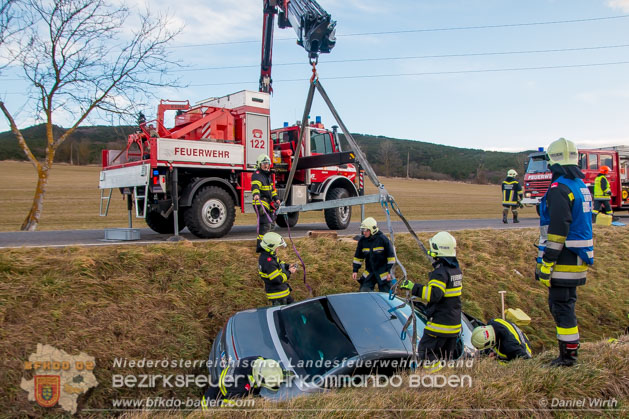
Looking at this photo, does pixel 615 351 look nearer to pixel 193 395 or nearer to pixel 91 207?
pixel 193 395

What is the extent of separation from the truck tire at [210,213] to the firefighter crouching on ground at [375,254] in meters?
3.90

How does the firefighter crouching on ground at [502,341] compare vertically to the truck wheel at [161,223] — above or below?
below

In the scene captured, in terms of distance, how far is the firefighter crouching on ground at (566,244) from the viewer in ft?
13.1

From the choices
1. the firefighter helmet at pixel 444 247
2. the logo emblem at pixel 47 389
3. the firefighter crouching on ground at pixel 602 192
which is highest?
the firefighter crouching on ground at pixel 602 192

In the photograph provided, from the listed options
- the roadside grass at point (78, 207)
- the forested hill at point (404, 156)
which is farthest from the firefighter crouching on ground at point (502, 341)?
the forested hill at point (404, 156)

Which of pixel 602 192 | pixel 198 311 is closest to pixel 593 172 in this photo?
pixel 602 192

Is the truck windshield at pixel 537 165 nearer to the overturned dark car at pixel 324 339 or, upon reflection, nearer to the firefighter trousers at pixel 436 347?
the overturned dark car at pixel 324 339

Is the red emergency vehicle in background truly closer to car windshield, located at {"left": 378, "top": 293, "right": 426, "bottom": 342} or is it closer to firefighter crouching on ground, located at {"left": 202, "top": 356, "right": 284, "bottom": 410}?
car windshield, located at {"left": 378, "top": 293, "right": 426, "bottom": 342}

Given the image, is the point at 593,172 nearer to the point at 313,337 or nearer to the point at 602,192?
the point at 602,192

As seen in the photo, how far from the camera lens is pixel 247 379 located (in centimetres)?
382

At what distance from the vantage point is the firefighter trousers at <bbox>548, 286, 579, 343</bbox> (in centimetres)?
408

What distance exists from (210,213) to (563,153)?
7142mm

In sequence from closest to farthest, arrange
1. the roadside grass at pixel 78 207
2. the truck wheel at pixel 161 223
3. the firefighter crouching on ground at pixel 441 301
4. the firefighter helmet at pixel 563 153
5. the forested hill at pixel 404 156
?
1. the firefighter helmet at pixel 563 153
2. the firefighter crouching on ground at pixel 441 301
3. the truck wheel at pixel 161 223
4. the roadside grass at pixel 78 207
5. the forested hill at pixel 404 156

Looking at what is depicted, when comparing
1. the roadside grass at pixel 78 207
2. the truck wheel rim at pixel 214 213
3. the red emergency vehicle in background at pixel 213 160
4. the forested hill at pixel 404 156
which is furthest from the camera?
the forested hill at pixel 404 156
